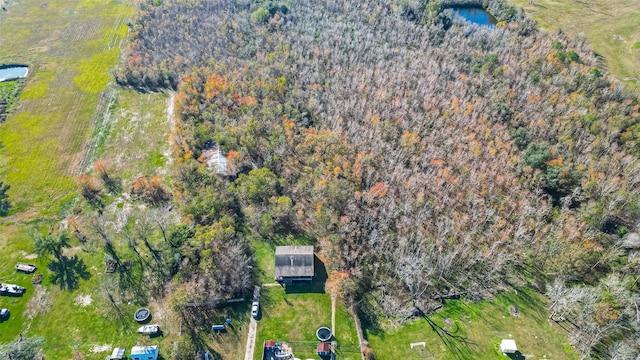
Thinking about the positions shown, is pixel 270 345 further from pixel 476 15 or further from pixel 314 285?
pixel 476 15

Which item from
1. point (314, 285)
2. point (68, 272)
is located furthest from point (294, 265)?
point (68, 272)

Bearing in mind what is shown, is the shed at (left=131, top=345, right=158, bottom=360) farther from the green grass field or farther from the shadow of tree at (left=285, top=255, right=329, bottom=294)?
the shadow of tree at (left=285, top=255, right=329, bottom=294)

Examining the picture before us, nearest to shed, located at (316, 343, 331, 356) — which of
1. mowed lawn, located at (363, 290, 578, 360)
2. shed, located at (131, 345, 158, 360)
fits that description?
mowed lawn, located at (363, 290, 578, 360)

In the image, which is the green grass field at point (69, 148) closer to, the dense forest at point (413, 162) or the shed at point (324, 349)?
the dense forest at point (413, 162)

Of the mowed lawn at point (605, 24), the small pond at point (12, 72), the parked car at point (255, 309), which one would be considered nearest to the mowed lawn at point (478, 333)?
the parked car at point (255, 309)

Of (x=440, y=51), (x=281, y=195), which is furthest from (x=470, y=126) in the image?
(x=281, y=195)

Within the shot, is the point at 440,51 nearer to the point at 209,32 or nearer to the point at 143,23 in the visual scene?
the point at 209,32
